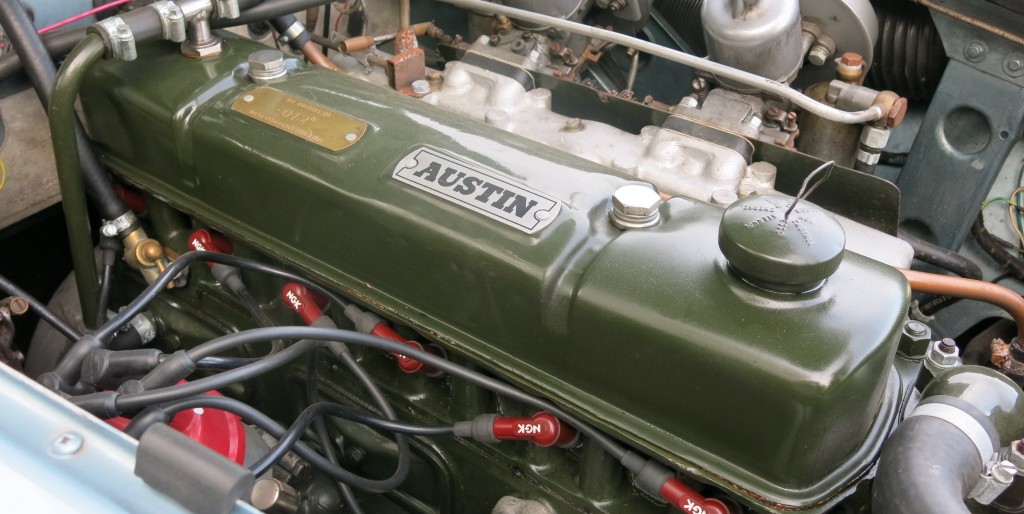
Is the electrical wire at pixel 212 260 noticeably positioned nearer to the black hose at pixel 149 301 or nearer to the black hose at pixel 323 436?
the black hose at pixel 149 301

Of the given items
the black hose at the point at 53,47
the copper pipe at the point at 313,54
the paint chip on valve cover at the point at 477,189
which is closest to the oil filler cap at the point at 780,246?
the paint chip on valve cover at the point at 477,189

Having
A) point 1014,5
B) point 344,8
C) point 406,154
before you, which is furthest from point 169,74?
point 1014,5

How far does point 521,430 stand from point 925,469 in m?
0.50

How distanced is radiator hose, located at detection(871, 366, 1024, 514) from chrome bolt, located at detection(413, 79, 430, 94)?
107cm

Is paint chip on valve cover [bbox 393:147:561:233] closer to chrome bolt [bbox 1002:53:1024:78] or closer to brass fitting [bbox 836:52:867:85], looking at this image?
brass fitting [bbox 836:52:867:85]

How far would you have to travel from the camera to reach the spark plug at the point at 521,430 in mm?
1180

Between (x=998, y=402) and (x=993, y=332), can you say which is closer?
(x=998, y=402)

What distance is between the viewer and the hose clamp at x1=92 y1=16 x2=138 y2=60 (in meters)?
1.38

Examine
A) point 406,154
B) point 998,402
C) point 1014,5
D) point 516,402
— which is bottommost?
Answer: point 516,402

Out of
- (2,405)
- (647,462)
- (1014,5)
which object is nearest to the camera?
(2,405)

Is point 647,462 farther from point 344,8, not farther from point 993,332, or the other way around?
point 344,8

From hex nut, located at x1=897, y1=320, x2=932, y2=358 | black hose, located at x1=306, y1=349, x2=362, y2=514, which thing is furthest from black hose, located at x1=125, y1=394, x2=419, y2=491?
hex nut, located at x1=897, y1=320, x2=932, y2=358

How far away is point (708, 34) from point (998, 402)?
2.83ft

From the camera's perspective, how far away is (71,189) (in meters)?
1.48
